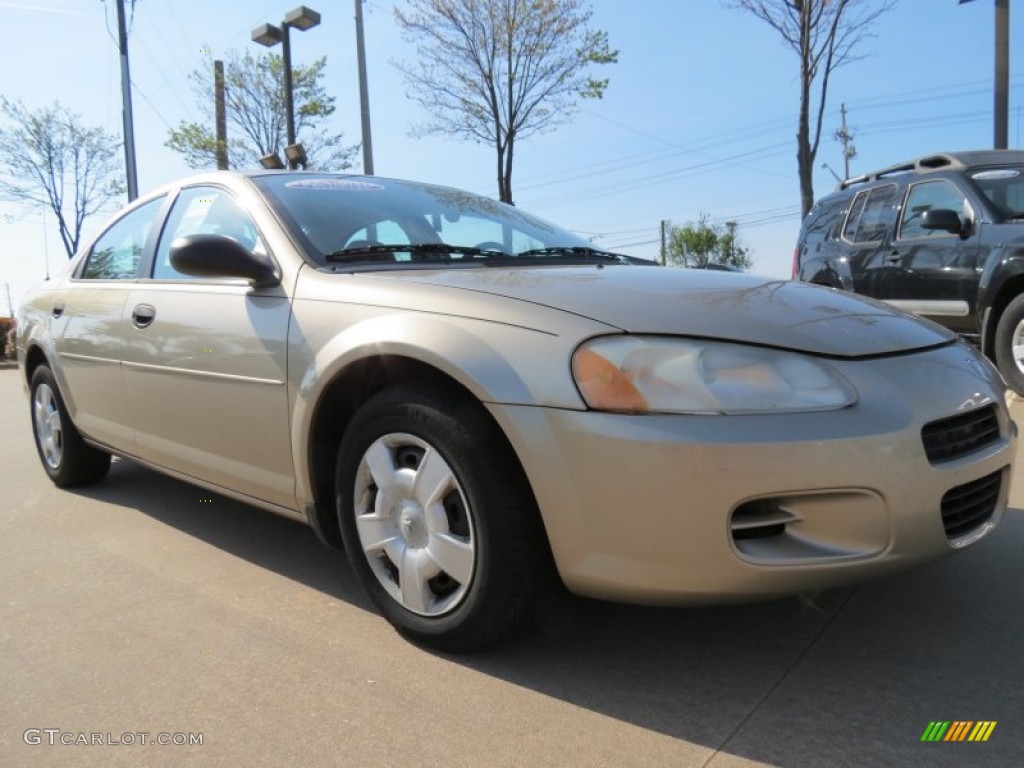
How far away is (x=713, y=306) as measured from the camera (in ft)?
7.07

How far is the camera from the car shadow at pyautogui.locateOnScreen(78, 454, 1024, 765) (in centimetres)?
190

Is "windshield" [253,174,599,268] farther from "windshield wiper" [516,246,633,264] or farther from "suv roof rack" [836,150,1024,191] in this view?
"suv roof rack" [836,150,1024,191]

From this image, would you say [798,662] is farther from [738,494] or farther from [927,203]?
[927,203]

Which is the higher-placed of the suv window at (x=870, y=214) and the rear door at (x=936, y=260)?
the suv window at (x=870, y=214)

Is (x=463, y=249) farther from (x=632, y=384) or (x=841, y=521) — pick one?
(x=841, y=521)

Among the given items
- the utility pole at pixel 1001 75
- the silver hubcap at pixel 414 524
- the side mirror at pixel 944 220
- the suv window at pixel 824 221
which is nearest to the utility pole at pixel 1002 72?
the utility pole at pixel 1001 75

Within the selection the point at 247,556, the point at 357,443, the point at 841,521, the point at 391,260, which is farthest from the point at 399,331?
the point at 247,556

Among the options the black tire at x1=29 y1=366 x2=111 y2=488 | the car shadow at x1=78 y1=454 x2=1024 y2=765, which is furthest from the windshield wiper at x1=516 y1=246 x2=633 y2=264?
the black tire at x1=29 y1=366 x2=111 y2=488

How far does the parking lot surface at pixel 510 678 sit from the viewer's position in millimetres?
1889

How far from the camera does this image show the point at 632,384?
1.93m

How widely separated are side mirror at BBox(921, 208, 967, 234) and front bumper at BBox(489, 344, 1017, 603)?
14.9ft

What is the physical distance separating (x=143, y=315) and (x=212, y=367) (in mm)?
654

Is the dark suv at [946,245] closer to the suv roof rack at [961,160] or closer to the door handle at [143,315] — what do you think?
the suv roof rack at [961,160]

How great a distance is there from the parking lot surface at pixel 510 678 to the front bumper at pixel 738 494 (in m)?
0.32
